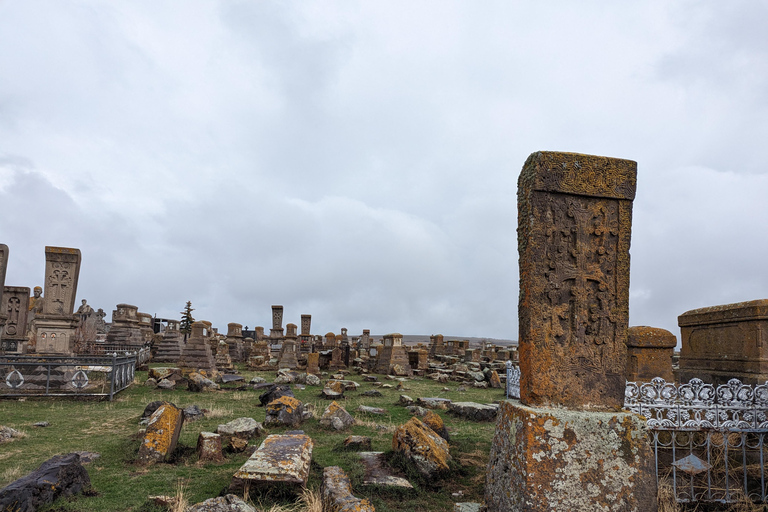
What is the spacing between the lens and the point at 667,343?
7.94 meters

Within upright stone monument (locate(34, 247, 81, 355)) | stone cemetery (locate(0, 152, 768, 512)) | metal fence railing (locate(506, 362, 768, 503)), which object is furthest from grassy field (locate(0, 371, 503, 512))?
upright stone monument (locate(34, 247, 81, 355))

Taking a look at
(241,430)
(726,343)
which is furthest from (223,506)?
(726,343)

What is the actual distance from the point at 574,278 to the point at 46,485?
547 centimetres

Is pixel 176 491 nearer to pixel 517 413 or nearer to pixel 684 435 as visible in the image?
pixel 517 413

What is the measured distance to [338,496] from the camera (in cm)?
414

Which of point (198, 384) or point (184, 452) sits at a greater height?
point (184, 452)

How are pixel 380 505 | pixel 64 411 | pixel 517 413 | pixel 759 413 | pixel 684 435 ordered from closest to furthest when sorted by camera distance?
1. pixel 517 413
2. pixel 380 505
3. pixel 759 413
4. pixel 684 435
5. pixel 64 411

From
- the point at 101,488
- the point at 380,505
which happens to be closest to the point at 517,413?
the point at 380,505

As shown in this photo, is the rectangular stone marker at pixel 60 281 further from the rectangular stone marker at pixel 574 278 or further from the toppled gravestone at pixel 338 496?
the rectangular stone marker at pixel 574 278

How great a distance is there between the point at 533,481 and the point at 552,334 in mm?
1273

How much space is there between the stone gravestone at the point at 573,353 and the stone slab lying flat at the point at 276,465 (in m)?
1.96

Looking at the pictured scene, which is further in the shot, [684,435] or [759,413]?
[684,435]

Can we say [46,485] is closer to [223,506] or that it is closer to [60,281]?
[223,506]

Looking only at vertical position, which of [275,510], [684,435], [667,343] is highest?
[667,343]
